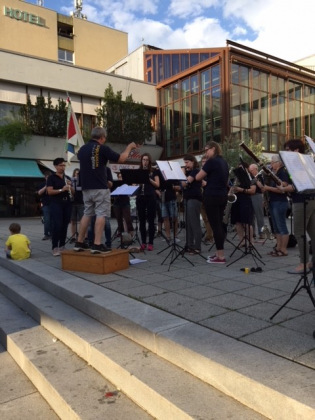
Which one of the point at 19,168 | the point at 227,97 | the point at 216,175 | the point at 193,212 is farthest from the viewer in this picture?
the point at 227,97

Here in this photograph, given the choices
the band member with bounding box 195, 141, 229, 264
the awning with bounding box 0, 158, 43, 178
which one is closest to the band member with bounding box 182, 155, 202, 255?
the band member with bounding box 195, 141, 229, 264

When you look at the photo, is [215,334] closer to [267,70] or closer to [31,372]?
[31,372]

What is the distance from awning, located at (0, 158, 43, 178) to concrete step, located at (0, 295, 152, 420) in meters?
18.3

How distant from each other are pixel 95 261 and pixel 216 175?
233 cm

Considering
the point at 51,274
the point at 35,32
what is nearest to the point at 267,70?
the point at 35,32

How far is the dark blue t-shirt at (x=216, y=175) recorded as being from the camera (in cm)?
593

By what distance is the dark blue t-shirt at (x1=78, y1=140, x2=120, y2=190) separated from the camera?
17.7 ft

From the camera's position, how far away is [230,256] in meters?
6.41

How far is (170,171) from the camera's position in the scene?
621 centimetres

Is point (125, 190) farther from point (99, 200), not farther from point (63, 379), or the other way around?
point (63, 379)

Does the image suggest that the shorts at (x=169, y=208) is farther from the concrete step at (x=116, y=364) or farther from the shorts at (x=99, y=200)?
the concrete step at (x=116, y=364)

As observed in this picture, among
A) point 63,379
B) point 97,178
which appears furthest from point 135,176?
point 63,379

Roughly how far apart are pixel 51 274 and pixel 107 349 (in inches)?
99.0

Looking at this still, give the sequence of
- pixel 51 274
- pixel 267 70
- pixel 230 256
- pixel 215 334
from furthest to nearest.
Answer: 1. pixel 267 70
2. pixel 230 256
3. pixel 51 274
4. pixel 215 334
